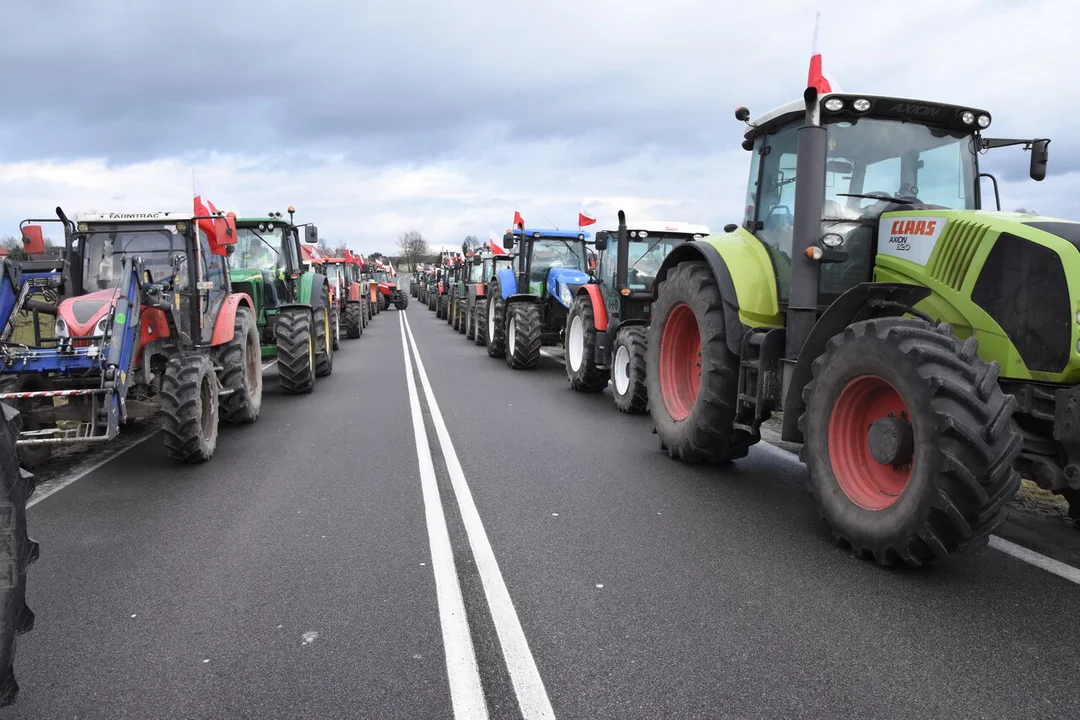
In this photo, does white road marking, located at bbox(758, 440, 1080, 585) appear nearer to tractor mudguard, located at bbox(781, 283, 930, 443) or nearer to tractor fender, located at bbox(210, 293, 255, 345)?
tractor mudguard, located at bbox(781, 283, 930, 443)

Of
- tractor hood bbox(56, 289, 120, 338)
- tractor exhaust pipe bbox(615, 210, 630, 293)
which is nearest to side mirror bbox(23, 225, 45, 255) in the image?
tractor hood bbox(56, 289, 120, 338)

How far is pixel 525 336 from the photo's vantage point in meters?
13.4

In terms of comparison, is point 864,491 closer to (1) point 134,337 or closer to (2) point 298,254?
(1) point 134,337

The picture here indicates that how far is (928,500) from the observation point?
370 centimetres

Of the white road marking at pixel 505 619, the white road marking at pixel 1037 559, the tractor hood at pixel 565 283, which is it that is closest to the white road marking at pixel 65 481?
the white road marking at pixel 505 619

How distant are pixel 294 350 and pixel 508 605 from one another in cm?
771

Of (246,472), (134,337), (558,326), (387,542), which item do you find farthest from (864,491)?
(558,326)

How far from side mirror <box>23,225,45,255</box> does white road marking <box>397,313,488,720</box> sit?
4.14 meters

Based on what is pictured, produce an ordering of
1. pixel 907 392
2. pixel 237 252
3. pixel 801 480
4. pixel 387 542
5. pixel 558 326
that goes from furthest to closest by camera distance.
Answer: pixel 558 326 < pixel 237 252 < pixel 801 480 < pixel 387 542 < pixel 907 392

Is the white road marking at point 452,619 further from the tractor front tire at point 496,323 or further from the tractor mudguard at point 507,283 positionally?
the tractor mudguard at point 507,283

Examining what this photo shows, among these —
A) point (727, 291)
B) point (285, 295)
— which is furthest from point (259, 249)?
point (727, 291)

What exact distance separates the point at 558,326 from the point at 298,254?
16.4ft

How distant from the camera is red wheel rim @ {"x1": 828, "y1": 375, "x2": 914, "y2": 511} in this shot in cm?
431

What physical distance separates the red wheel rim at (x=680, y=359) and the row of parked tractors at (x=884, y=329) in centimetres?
2
